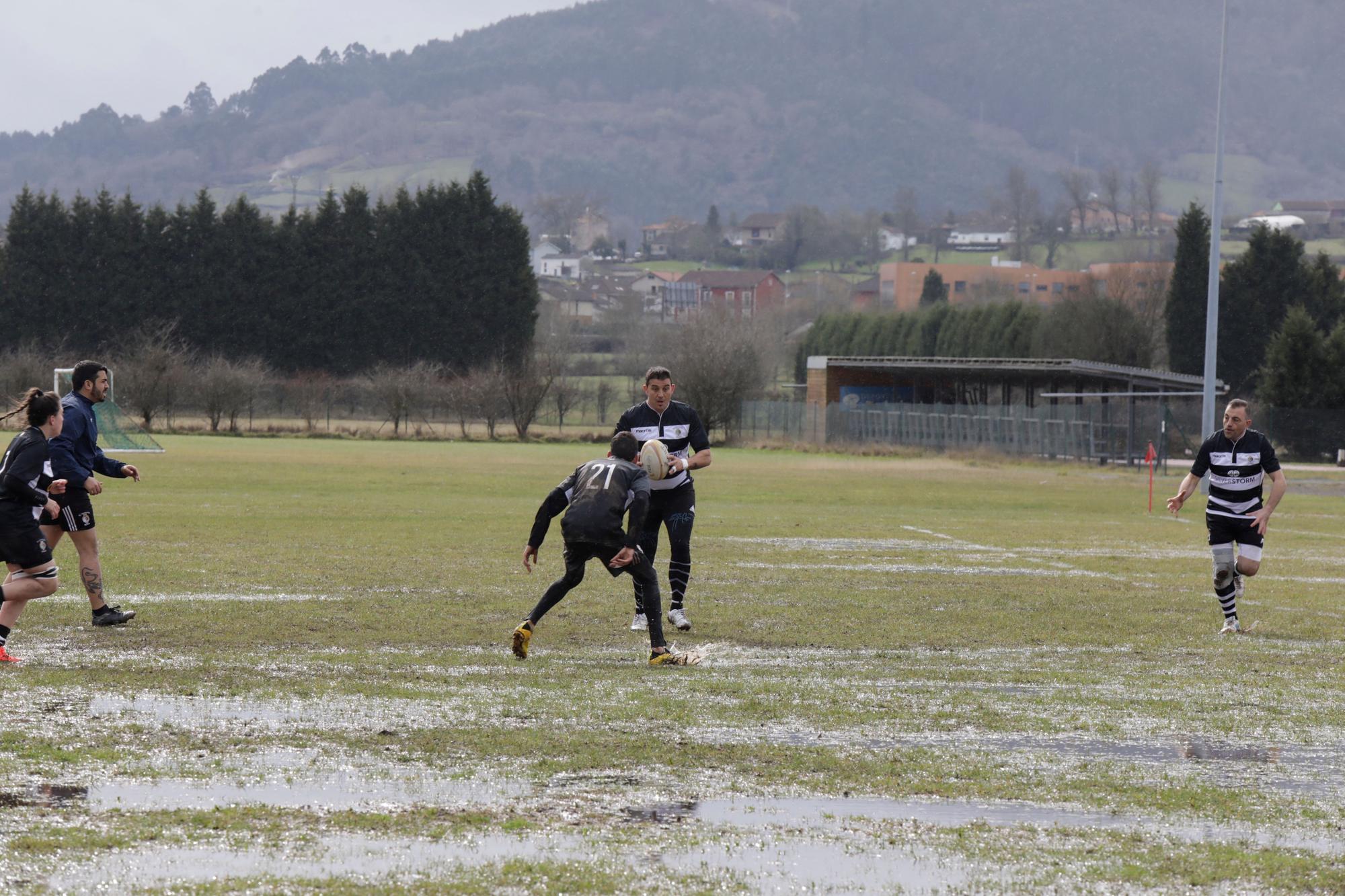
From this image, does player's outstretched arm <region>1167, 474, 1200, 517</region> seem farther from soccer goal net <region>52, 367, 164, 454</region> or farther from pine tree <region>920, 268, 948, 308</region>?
pine tree <region>920, 268, 948, 308</region>

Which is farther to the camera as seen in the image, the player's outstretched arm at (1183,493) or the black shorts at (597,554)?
the player's outstretched arm at (1183,493)

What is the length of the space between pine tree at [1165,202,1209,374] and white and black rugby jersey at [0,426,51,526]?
73.7m

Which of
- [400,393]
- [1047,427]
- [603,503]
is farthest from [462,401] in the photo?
[603,503]

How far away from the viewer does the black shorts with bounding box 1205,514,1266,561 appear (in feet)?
44.4

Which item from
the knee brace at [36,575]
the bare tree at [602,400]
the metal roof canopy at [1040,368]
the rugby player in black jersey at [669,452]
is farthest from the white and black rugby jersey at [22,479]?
the bare tree at [602,400]

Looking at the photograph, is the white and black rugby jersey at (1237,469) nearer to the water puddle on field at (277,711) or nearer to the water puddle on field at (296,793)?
the water puddle on field at (277,711)

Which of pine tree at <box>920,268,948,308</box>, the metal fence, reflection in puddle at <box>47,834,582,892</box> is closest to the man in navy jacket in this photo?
reflection in puddle at <box>47,834,582,892</box>

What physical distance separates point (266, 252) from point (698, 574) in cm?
7819

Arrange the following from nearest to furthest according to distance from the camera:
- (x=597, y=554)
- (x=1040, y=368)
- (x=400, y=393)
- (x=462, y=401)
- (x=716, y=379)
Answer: (x=597, y=554)
(x=1040, y=368)
(x=716, y=379)
(x=400, y=393)
(x=462, y=401)

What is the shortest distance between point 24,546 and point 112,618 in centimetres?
168

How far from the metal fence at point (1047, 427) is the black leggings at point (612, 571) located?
135 ft

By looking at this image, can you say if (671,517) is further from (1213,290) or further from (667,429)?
(1213,290)

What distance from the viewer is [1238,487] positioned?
13.6 meters

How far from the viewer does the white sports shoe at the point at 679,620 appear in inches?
498
